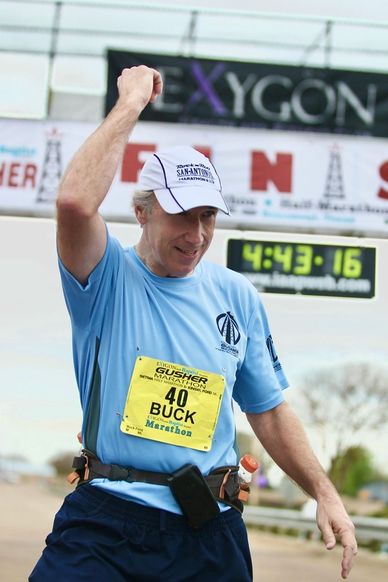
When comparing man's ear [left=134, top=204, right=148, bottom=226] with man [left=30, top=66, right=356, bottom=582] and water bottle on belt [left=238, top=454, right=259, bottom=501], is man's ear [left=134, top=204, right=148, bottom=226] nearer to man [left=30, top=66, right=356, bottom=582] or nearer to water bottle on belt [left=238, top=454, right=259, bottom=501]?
Answer: man [left=30, top=66, right=356, bottom=582]

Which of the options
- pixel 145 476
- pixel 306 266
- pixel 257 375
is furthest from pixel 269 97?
pixel 145 476

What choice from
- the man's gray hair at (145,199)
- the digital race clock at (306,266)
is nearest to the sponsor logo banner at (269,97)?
the digital race clock at (306,266)

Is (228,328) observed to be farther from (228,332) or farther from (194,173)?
(194,173)

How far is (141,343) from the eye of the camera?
2.79 meters

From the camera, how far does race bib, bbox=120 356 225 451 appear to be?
2.76 metres

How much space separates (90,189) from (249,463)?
1011mm

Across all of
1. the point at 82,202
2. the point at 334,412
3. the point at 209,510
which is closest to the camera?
the point at 82,202

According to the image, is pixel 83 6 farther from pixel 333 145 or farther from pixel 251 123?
pixel 333 145

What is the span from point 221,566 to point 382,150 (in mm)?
8422

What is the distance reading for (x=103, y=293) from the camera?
2812 mm

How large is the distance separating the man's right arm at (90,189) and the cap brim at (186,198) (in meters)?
0.22

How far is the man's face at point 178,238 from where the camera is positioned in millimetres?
2844

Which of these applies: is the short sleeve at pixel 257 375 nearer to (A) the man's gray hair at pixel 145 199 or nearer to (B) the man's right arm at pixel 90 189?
(A) the man's gray hair at pixel 145 199

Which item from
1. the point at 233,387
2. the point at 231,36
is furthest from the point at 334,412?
the point at 233,387
